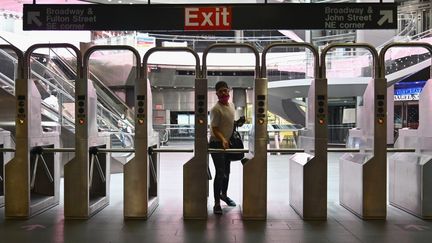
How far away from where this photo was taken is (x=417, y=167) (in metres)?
5.43

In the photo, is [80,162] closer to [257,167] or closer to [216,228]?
[216,228]

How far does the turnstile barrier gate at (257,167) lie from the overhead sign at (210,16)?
87 cm

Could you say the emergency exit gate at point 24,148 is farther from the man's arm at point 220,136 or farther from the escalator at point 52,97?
the escalator at point 52,97

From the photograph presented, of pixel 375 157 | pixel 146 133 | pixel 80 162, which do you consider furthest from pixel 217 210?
pixel 375 157

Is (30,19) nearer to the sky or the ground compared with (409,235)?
nearer to the sky

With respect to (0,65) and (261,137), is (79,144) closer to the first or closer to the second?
(261,137)

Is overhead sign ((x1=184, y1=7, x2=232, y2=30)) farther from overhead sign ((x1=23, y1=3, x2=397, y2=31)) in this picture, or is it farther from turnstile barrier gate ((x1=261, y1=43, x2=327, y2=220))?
turnstile barrier gate ((x1=261, y1=43, x2=327, y2=220))

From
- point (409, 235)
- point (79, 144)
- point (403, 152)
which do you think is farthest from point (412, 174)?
point (79, 144)

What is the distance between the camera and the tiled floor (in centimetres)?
444

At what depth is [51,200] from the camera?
20.2 feet

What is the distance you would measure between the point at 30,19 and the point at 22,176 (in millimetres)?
2164

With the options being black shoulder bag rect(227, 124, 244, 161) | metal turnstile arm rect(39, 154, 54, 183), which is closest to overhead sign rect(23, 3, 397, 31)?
black shoulder bag rect(227, 124, 244, 161)

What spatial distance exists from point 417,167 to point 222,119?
241 centimetres

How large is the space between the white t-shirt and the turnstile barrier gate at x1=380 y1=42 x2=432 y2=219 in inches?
74.5
